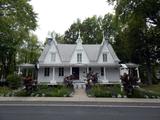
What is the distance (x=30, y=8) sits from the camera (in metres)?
34.9

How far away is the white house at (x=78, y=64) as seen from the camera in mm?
37312

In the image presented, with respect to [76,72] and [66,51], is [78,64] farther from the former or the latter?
[66,51]

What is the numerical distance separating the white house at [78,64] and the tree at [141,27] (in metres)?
4.05

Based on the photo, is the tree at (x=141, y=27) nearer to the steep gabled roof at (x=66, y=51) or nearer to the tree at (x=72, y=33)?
the steep gabled roof at (x=66, y=51)

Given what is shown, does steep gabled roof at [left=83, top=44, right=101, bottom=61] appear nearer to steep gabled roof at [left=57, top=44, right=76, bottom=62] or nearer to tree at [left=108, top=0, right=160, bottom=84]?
steep gabled roof at [left=57, top=44, right=76, bottom=62]

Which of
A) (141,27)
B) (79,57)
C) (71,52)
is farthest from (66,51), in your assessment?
(141,27)

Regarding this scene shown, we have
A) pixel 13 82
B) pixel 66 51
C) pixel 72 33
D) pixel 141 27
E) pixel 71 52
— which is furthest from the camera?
pixel 72 33

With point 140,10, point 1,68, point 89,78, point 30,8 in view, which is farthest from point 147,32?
point 1,68

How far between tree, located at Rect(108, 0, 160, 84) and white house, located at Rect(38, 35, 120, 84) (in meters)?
4.05

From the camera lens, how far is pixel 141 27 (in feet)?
113

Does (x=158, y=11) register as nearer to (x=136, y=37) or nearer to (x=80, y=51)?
(x=136, y=37)

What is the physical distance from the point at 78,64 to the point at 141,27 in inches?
419

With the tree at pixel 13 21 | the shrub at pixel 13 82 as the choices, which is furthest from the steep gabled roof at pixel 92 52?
the shrub at pixel 13 82

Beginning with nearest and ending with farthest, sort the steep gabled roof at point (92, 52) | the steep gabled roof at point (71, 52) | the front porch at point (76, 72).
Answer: the front porch at point (76, 72)
the steep gabled roof at point (71, 52)
the steep gabled roof at point (92, 52)
